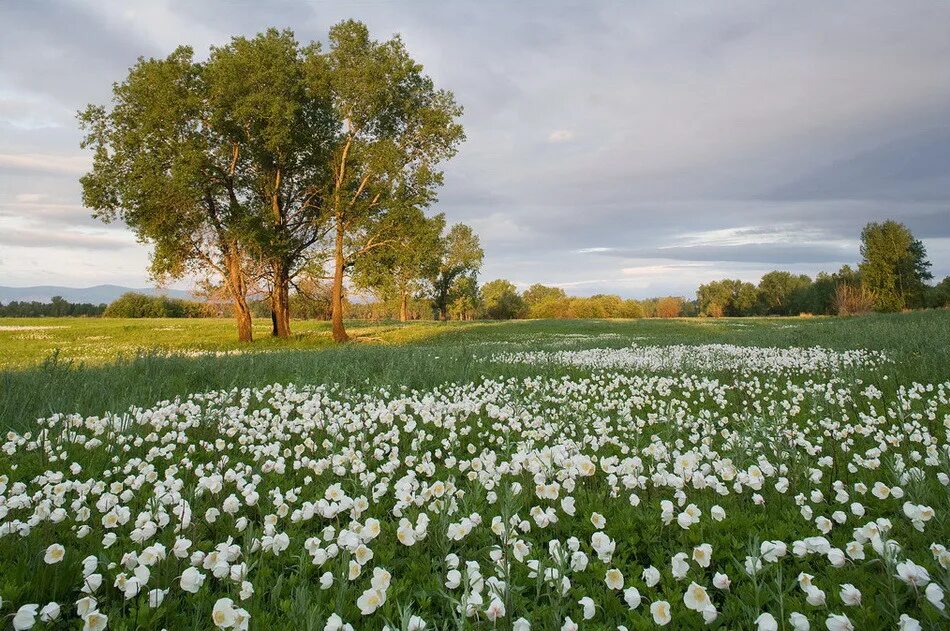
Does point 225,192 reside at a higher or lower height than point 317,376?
higher

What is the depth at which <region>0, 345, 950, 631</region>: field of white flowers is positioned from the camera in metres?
2.65

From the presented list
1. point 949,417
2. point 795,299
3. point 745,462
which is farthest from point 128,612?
point 795,299

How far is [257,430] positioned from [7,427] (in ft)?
9.74

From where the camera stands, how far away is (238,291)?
29875 mm

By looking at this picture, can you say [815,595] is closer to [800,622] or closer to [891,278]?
[800,622]

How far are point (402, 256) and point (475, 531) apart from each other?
26247mm

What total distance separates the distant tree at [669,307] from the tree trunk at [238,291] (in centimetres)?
9851

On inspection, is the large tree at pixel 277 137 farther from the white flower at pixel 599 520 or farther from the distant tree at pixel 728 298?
the distant tree at pixel 728 298

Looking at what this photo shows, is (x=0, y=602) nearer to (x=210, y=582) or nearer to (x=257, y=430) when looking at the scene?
(x=210, y=582)

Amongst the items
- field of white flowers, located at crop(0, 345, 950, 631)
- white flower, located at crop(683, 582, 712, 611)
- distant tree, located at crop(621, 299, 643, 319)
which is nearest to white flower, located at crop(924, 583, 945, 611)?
field of white flowers, located at crop(0, 345, 950, 631)

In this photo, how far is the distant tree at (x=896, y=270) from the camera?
70.9 metres

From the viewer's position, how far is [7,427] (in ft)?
20.3

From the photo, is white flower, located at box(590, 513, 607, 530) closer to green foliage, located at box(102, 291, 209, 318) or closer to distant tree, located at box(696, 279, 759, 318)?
green foliage, located at box(102, 291, 209, 318)

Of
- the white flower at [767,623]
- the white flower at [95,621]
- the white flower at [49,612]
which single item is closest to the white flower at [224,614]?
the white flower at [95,621]
